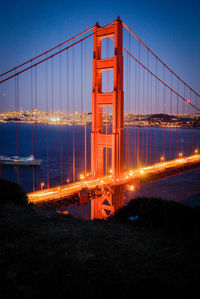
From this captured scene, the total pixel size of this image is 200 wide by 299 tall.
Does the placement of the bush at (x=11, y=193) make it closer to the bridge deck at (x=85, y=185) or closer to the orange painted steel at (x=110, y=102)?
the bridge deck at (x=85, y=185)

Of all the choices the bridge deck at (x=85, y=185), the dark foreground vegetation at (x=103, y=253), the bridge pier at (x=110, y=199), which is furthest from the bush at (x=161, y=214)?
the bridge pier at (x=110, y=199)

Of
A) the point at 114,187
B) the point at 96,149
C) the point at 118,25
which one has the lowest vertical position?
the point at 114,187

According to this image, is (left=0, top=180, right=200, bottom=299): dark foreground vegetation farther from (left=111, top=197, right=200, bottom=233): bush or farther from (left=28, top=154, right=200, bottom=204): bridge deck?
(left=28, top=154, right=200, bottom=204): bridge deck

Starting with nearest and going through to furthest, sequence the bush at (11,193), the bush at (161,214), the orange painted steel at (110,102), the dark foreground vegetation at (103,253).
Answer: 1. the dark foreground vegetation at (103,253)
2. the bush at (161,214)
3. the bush at (11,193)
4. the orange painted steel at (110,102)

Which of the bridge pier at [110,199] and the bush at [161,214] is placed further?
the bridge pier at [110,199]

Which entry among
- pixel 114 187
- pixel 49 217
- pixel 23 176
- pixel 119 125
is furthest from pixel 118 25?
pixel 23 176

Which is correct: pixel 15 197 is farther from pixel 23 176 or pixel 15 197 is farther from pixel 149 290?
pixel 23 176

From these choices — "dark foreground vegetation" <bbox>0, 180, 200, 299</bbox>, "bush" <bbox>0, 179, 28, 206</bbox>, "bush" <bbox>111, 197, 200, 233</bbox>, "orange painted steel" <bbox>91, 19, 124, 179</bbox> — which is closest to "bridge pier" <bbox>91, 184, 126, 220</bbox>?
"orange painted steel" <bbox>91, 19, 124, 179</bbox>

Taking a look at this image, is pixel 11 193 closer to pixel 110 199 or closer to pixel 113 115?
pixel 110 199
